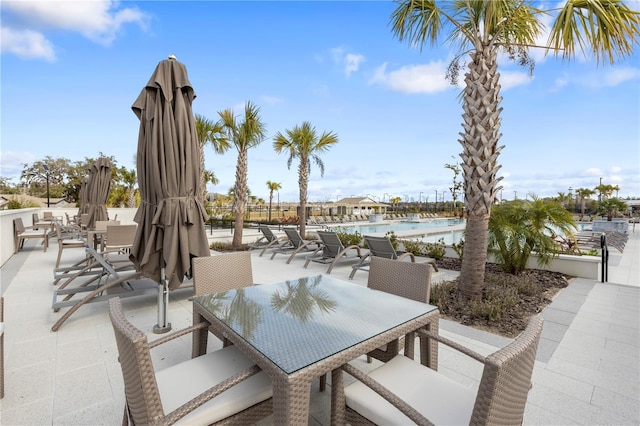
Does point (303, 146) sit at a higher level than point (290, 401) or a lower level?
higher

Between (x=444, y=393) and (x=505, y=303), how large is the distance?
3040 millimetres

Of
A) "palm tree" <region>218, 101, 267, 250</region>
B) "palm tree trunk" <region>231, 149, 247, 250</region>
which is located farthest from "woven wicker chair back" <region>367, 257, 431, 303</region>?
"palm tree trunk" <region>231, 149, 247, 250</region>

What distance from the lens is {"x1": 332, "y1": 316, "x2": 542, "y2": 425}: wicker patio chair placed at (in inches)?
39.8

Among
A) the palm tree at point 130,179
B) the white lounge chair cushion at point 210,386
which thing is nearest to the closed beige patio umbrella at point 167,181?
the white lounge chair cushion at point 210,386

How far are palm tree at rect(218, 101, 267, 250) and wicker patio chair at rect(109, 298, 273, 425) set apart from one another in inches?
297

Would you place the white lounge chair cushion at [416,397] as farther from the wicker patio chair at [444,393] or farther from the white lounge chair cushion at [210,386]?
the white lounge chair cushion at [210,386]

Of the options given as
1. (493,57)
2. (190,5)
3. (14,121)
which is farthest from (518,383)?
(14,121)

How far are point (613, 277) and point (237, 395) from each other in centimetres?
870

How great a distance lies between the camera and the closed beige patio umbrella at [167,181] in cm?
310

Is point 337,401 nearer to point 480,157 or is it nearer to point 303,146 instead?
point 480,157

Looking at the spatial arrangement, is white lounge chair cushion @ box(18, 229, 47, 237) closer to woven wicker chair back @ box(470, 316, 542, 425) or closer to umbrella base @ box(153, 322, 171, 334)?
umbrella base @ box(153, 322, 171, 334)

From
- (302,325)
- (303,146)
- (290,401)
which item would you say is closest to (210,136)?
(303,146)

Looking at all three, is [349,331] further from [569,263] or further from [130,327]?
[569,263]

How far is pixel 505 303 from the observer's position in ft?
12.9
